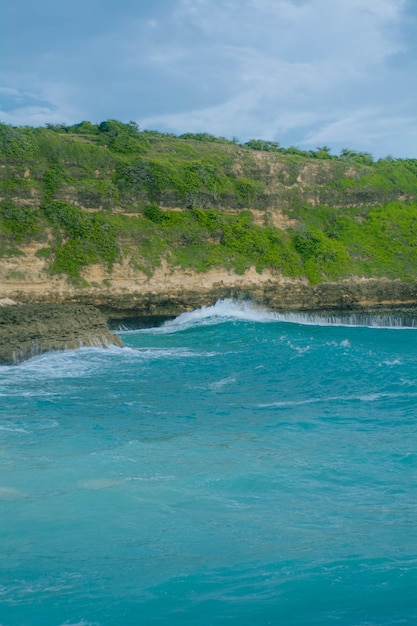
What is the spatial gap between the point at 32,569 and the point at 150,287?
26.3m

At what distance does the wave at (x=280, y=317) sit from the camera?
31422mm

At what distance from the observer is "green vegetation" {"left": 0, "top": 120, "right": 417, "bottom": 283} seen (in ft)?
106

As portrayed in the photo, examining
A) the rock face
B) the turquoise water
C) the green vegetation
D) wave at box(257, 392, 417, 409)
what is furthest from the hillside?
wave at box(257, 392, 417, 409)

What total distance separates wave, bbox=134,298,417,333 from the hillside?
1.11m

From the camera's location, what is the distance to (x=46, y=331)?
67.4 feet

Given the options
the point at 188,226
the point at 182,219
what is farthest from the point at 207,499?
the point at 182,219

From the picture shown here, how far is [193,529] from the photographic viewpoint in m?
7.36

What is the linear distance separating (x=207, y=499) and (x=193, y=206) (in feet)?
95.1

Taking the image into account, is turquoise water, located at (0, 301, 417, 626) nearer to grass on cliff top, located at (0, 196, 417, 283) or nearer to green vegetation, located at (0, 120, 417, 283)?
grass on cliff top, located at (0, 196, 417, 283)

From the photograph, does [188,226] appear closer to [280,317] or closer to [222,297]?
[222,297]

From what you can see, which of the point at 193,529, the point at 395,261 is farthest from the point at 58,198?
the point at 193,529

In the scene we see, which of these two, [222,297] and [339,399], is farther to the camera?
[222,297]

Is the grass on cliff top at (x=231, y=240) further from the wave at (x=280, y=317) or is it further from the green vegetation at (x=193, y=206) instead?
the wave at (x=280, y=317)

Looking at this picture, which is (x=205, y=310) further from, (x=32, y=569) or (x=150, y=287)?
(x=32, y=569)
